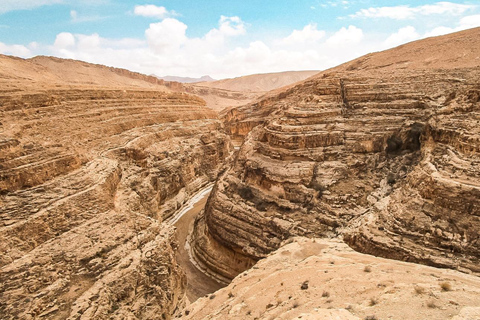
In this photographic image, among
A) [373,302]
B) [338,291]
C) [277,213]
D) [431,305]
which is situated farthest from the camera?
[277,213]

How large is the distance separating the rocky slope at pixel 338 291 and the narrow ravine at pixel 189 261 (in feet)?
16.7

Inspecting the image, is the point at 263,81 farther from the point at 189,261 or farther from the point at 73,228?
the point at 73,228

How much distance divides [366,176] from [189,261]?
9778 mm

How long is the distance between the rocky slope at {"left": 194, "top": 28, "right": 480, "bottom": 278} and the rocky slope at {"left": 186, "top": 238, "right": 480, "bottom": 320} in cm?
175

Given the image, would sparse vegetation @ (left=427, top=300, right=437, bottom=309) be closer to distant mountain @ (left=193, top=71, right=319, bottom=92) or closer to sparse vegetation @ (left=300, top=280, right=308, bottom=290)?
sparse vegetation @ (left=300, top=280, right=308, bottom=290)

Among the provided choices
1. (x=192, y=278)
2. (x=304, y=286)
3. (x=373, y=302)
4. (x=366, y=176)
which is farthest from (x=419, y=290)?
(x=192, y=278)

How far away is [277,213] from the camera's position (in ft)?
41.2

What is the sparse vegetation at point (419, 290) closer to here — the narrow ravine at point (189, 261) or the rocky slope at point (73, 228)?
the rocky slope at point (73, 228)

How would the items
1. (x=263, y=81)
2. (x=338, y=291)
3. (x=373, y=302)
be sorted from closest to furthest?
(x=373, y=302) → (x=338, y=291) → (x=263, y=81)

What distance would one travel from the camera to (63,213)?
29.9ft

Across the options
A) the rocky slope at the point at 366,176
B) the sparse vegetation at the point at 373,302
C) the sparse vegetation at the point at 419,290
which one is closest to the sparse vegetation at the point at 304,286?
the sparse vegetation at the point at 373,302

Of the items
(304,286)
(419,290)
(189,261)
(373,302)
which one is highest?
(419,290)

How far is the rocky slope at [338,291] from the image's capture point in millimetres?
4477

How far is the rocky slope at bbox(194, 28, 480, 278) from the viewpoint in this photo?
8.65m
